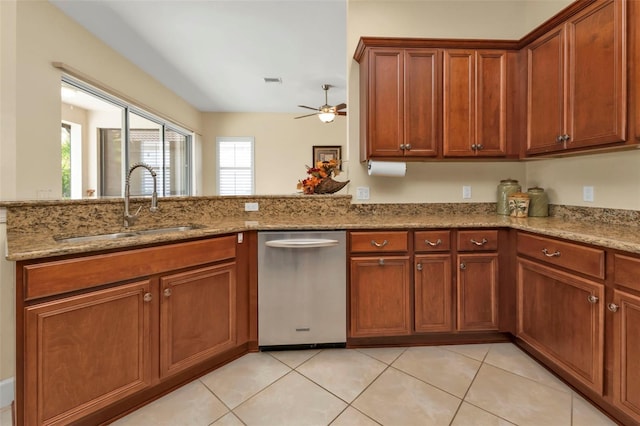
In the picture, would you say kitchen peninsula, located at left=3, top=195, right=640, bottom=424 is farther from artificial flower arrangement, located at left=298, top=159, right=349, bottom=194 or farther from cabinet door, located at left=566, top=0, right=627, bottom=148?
cabinet door, located at left=566, top=0, right=627, bottom=148

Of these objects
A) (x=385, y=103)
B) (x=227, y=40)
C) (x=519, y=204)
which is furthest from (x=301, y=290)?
(x=227, y=40)

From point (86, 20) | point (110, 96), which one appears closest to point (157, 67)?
point (110, 96)

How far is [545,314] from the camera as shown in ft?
6.01

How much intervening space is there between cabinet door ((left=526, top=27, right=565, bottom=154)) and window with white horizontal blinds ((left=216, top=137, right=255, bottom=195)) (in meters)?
5.07

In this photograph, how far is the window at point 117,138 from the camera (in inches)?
122

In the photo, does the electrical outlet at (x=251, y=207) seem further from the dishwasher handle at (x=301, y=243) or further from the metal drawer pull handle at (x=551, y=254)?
the metal drawer pull handle at (x=551, y=254)

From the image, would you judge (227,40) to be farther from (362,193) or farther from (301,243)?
(301,243)

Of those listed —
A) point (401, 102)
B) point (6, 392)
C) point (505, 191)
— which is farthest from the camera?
point (505, 191)

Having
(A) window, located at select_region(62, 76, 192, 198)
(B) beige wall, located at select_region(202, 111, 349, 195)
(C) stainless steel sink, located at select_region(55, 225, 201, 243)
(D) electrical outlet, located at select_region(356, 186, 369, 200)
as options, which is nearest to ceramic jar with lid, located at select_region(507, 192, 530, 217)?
(D) electrical outlet, located at select_region(356, 186, 369, 200)

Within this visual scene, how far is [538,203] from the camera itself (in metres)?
2.43

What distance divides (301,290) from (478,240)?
1.28m

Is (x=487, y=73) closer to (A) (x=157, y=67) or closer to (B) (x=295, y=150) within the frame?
(A) (x=157, y=67)

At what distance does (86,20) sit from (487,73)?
11.8ft

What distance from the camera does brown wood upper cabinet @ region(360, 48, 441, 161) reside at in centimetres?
229
